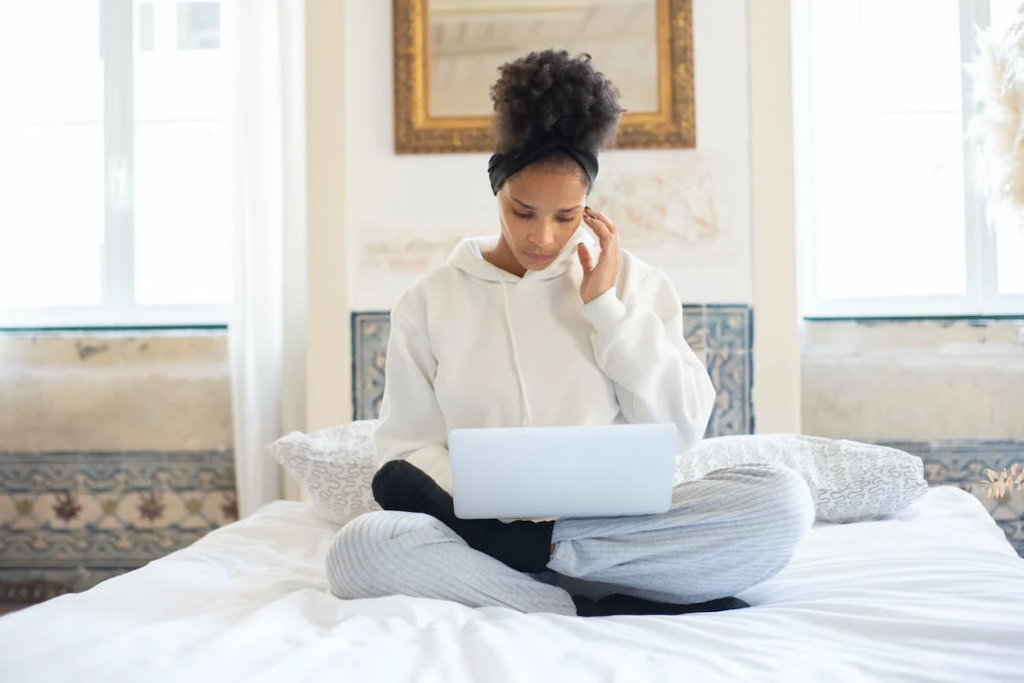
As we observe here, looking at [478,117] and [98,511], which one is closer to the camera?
[478,117]

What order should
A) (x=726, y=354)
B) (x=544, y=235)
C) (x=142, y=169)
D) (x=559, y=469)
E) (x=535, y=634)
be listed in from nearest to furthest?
(x=535, y=634) < (x=559, y=469) < (x=544, y=235) < (x=726, y=354) < (x=142, y=169)

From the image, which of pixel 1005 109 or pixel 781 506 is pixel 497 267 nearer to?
pixel 781 506

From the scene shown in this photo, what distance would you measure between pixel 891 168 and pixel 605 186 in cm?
96

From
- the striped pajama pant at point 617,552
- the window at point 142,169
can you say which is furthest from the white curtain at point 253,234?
the striped pajama pant at point 617,552

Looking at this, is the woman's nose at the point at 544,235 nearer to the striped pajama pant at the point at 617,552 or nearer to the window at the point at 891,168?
the striped pajama pant at the point at 617,552

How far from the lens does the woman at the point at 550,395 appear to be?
4.55 ft

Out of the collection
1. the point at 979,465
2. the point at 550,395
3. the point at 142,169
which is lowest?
the point at 979,465

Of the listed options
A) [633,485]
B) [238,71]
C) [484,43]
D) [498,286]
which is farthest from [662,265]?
[633,485]

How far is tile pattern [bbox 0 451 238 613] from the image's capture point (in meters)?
3.02

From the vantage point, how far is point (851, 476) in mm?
1989

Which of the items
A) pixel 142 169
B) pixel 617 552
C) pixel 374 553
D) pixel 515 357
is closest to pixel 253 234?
pixel 142 169

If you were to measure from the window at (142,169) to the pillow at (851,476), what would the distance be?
1753 millimetres

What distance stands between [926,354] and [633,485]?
1928mm

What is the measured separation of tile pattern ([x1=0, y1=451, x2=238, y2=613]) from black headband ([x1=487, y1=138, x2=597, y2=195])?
1.67 m
